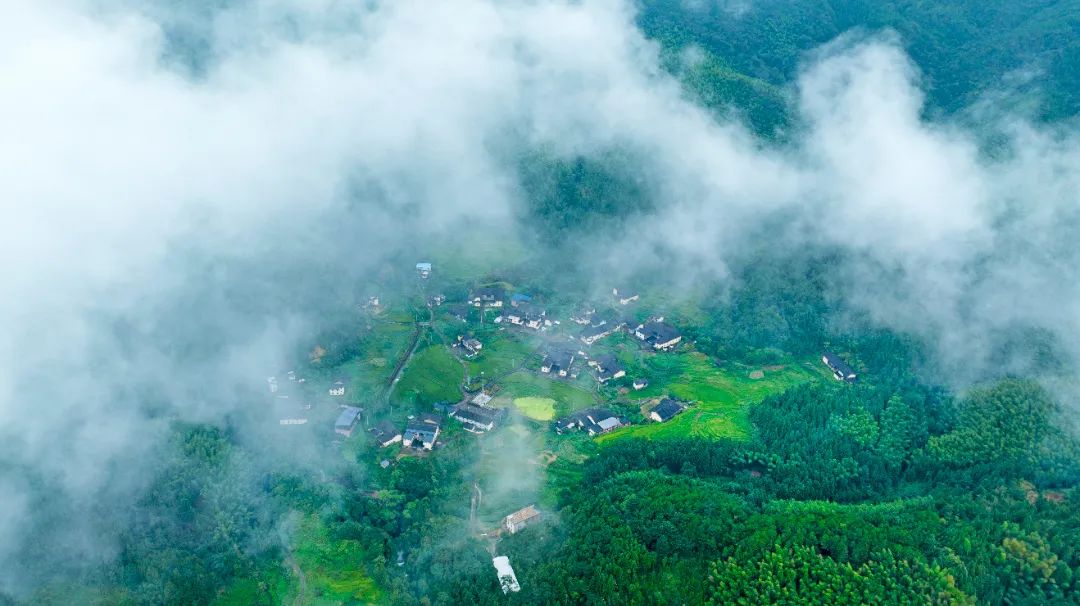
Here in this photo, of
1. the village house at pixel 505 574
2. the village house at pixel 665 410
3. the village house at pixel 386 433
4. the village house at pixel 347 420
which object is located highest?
the village house at pixel 347 420

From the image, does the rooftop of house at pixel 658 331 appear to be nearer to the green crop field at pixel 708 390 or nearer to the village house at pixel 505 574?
the green crop field at pixel 708 390

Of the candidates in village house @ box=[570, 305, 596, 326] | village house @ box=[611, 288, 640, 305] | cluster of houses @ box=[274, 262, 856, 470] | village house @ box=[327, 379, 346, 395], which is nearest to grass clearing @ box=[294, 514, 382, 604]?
cluster of houses @ box=[274, 262, 856, 470]

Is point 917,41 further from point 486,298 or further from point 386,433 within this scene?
point 386,433

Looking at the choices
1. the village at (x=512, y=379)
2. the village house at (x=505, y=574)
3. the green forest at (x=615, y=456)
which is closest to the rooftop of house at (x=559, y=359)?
the village at (x=512, y=379)

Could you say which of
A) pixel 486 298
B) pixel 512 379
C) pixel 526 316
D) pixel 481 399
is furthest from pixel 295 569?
pixel 486 298

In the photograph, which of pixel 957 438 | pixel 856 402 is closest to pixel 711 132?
pixel 856 402

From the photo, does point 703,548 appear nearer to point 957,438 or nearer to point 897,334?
point 957,438

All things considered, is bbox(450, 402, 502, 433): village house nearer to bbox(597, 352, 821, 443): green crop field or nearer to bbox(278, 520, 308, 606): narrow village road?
bbox(597, 352, 821, 443): green crop field
